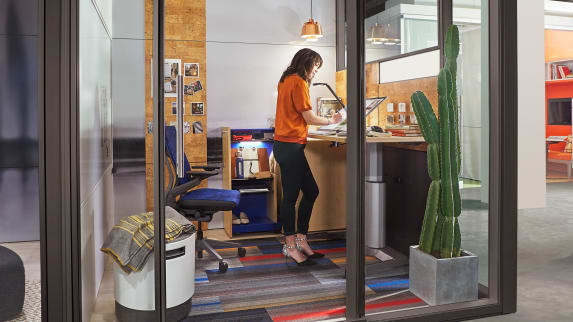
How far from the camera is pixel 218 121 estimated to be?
4953 mm

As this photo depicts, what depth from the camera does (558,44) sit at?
916 centimetres

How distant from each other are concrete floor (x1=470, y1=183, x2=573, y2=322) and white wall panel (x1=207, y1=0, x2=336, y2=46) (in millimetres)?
2684

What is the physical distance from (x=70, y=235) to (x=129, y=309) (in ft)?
1.71

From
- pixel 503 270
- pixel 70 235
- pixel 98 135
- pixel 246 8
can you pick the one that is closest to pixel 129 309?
pixel 70 235

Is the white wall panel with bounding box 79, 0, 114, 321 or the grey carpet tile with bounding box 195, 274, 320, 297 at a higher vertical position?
the white wall panel with bounding box 79, 0, 114, 321

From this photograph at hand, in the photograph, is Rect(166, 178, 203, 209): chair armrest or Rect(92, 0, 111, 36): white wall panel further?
Rect(166, 178, 203, 209): chair armrest

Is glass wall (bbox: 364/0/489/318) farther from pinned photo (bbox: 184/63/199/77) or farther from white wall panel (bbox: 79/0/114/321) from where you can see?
pinned photo (bbox: 184/63/199/77)

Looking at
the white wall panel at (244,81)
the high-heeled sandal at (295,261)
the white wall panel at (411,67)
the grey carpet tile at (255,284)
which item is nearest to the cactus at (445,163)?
the white wall panel at (411,67)

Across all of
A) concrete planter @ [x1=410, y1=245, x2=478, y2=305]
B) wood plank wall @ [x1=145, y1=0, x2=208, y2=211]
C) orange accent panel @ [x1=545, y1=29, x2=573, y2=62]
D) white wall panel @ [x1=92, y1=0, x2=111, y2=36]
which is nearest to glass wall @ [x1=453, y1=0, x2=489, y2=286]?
concrete planter @ [x1=410, y1=245, x2=478, y2=305]

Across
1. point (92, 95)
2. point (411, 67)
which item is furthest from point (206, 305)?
point (411, 67)

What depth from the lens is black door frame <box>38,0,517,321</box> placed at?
218 cm

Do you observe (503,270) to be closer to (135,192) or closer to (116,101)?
(135,192)

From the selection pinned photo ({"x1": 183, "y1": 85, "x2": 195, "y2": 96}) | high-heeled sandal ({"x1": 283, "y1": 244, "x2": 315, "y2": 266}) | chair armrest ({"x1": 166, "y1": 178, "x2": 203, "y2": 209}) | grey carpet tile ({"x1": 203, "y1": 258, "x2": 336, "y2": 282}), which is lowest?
grey carpet tile ({"x1": 203, "y1": 258, "x2": 336, "y2": 282})

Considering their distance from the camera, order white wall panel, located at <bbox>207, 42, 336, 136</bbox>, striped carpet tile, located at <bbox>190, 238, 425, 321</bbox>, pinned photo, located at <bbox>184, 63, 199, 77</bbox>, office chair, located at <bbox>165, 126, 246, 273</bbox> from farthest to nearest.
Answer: white wall panel, located at <bbox>207, 42, 336, 136</bbox>, pinned photo, located at <bbox>184, 63, 199, 77</bbox>, office chair, located at <bbox>165, 126, 246, 273</bbox>, striped carpet tile, located at <bbox>190, 238, 425, 321</bbox>
